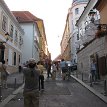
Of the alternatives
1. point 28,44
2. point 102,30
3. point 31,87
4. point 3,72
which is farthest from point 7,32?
point 28,44

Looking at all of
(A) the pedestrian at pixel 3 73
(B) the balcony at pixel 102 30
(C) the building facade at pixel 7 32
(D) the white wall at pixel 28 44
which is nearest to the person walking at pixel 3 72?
(A) the pedestrian at pixel 3 73

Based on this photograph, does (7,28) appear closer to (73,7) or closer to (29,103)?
(29,103)

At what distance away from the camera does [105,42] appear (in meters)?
17.5

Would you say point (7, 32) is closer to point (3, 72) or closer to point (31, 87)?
point (3, 72)

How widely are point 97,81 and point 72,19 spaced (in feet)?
162

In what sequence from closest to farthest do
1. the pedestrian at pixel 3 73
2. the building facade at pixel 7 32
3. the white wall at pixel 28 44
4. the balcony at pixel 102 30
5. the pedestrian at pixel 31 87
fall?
the pedestrian at pixel 31 87 → the pedestrian at pixel 3 73 → the balcony at pixel 102 30 → the building facade at pixel 7 32 → the white wall at pixel 28 44

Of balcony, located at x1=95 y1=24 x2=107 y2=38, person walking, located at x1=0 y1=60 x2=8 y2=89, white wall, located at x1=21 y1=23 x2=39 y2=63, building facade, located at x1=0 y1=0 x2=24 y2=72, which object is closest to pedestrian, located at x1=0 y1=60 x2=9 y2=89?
person walking, located at x1=0 y1=60 x2=8 y2=89

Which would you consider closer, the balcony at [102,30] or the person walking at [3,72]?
the person walking at [3,72]

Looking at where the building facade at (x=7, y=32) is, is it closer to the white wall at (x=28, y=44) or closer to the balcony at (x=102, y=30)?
the balcony at (x=102, y=30)

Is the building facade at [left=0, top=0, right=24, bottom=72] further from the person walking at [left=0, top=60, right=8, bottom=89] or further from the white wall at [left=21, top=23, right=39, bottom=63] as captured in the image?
the white wall at [left=21, top=23, right=39, bottom=63]

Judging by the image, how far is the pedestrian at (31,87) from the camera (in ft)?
22.3

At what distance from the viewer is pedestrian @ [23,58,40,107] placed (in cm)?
680

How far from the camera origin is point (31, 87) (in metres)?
6.88

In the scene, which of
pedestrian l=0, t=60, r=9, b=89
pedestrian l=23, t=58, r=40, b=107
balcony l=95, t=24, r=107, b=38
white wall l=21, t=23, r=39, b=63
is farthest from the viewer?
white wall l=21, t=23, r=39, b=63
